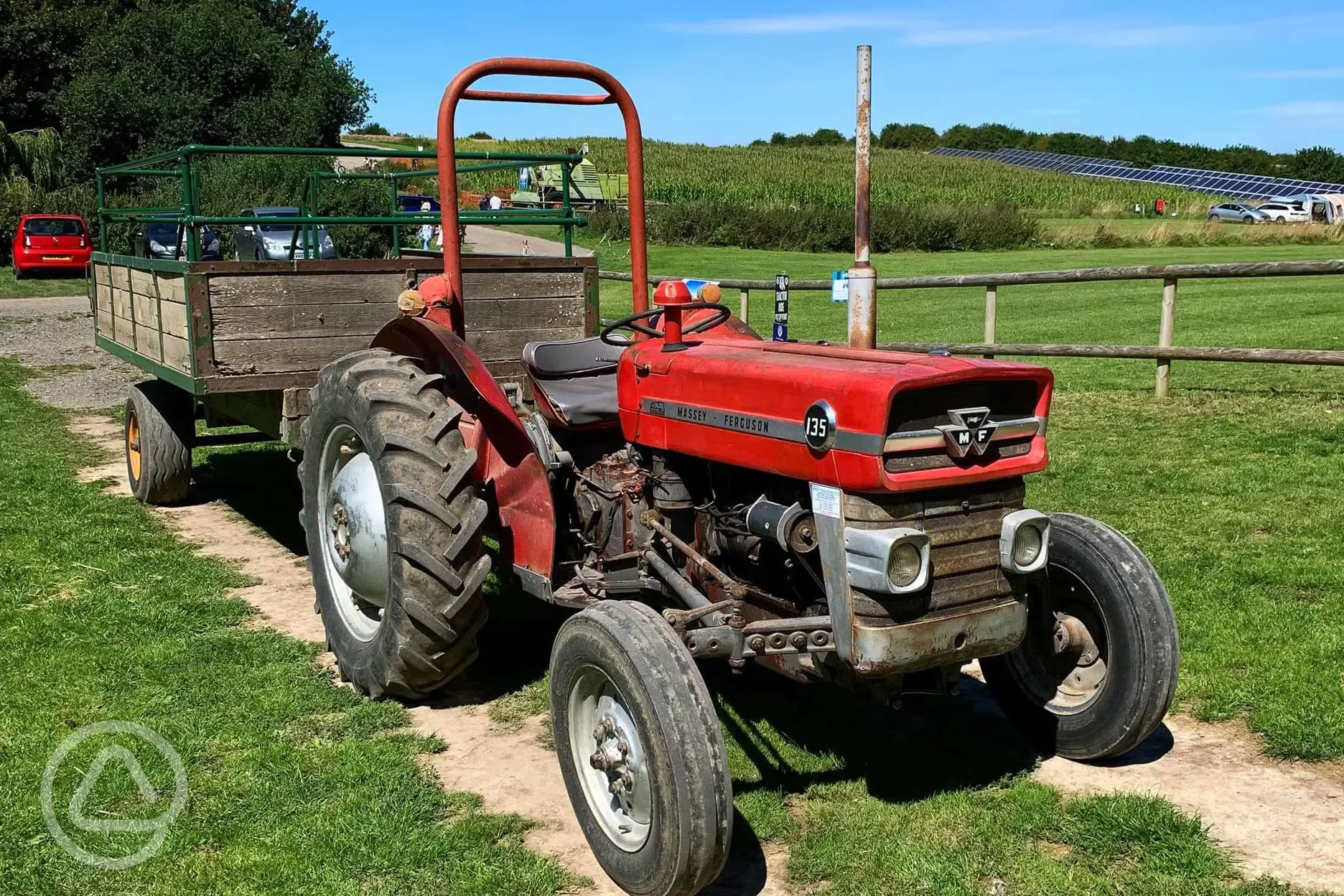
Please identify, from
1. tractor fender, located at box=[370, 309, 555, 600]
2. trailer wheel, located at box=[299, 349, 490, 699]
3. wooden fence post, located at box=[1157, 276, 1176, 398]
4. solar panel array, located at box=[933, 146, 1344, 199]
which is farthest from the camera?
A: solar panel array, located at box=[933, 146, 1344, 199]

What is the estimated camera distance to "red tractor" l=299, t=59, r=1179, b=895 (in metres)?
3.02

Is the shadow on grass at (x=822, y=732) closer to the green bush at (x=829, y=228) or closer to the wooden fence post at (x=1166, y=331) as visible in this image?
the wooden fence post at (x=1166, y=331)

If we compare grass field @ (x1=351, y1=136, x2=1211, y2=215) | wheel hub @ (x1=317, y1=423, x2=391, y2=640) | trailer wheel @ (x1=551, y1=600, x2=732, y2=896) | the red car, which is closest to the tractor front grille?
trailer wheel @ (x1=551, y1=600, x2=732, y2=896)

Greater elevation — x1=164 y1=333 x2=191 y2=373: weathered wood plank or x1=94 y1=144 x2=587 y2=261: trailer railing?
x1=94 y1=144 x2=587 y2=261: trailer railing

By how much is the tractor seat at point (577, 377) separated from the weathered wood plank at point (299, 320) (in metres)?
1.46

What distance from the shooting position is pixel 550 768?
12.7 feet

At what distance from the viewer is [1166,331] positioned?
9.61m

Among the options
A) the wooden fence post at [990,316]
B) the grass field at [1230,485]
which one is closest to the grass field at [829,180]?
the grass field at [1230,485]

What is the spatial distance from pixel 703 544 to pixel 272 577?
3.16 meters

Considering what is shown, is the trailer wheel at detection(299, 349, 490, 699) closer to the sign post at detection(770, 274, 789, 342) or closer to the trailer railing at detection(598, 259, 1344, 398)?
the sign post at detection(770, 274, 789, 342)

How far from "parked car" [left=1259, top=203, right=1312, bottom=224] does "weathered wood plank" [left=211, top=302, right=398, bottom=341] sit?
44505 mm

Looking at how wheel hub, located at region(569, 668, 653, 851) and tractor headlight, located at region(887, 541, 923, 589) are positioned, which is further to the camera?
wheel hub, located at region(569, 668, 653, 851)

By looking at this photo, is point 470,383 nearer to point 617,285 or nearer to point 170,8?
point 617,285

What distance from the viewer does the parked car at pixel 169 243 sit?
6.57 m
